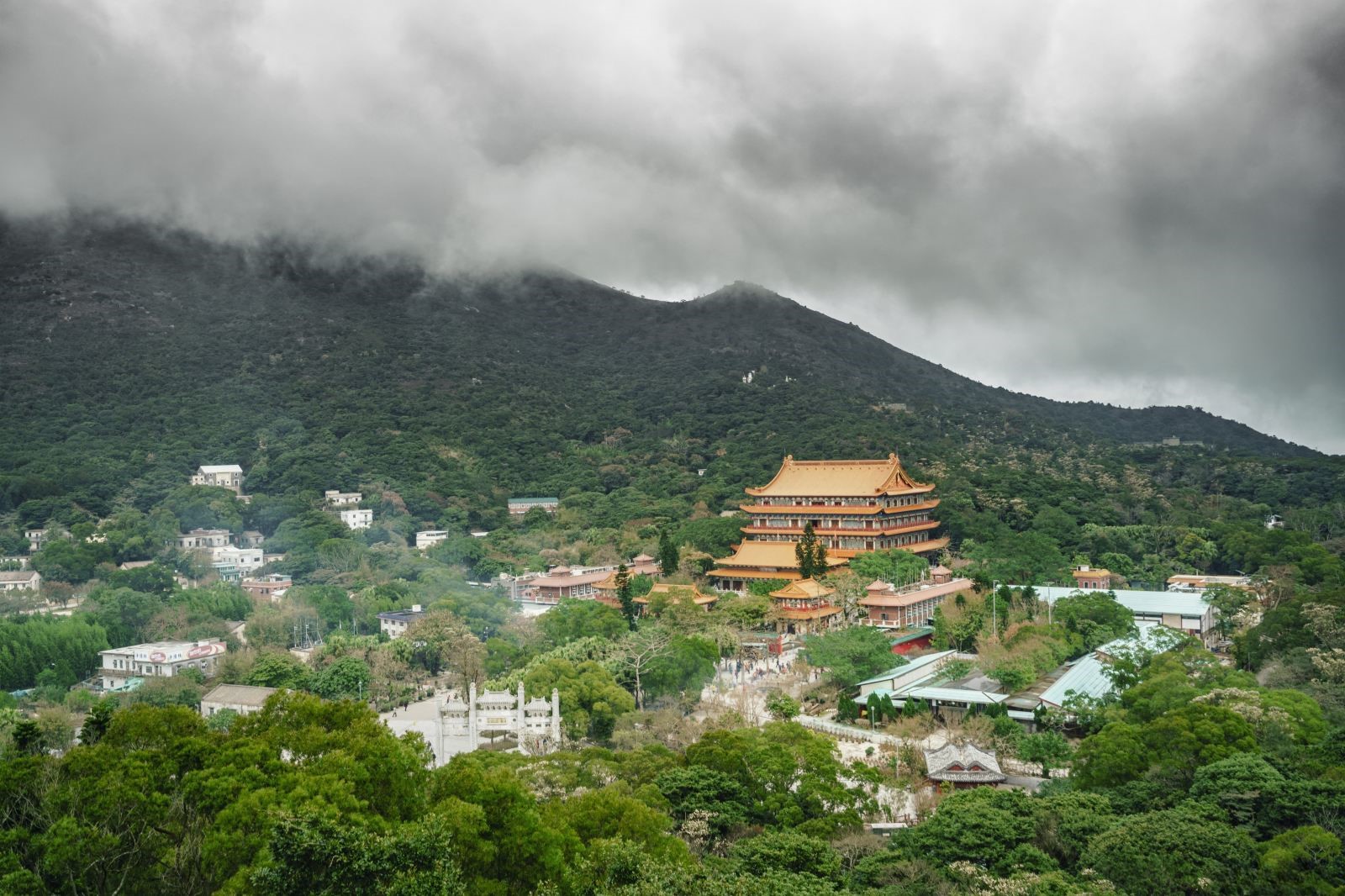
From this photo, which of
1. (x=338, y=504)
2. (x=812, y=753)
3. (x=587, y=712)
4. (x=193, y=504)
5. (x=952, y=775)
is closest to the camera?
(x=812, y=753)

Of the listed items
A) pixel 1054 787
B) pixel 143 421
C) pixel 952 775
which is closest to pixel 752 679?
pixel 952 775

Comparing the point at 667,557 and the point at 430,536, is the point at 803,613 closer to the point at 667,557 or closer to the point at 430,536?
the point at 667,557

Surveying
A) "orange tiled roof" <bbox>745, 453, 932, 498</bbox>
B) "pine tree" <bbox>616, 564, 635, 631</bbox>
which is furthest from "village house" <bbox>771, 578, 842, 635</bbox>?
"orange tiled roof" <bbox>745, 453, 932, 498</bbox>

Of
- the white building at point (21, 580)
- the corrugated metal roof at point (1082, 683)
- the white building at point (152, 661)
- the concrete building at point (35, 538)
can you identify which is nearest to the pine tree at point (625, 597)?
the white building at point (152, 661)

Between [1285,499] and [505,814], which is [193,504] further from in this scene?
[1285,499]

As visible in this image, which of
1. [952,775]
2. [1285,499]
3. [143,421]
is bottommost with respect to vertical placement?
[952,775]

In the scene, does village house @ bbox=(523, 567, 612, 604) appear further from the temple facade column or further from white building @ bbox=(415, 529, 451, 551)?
the temple facade column

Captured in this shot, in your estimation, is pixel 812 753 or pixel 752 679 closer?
pixel 812 753
